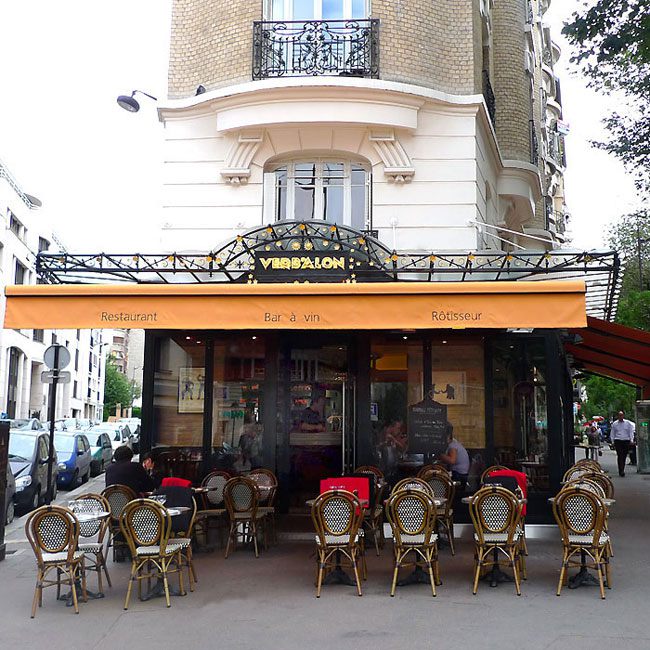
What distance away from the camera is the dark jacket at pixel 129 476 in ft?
33.7

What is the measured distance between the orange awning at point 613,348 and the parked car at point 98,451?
14.0 m

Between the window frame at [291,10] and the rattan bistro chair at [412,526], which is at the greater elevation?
the window frame at [291,10]

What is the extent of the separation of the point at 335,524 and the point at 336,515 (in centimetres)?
10

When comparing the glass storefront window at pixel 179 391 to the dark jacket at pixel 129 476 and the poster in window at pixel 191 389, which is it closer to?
the poster in window at pixel 191 389

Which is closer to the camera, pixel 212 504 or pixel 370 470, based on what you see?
pixel 370 470

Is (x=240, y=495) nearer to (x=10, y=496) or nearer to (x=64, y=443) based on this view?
(x=10, y=496)

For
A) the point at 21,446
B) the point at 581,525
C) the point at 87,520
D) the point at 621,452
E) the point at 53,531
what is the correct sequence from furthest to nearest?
the point at 621,452, the point at 21,446, the point at 581,525, the point at 87,520, the point at 53,531

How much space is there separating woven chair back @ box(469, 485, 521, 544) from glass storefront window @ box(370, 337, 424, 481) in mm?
4248

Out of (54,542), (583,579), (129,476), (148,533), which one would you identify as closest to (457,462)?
(583,579)

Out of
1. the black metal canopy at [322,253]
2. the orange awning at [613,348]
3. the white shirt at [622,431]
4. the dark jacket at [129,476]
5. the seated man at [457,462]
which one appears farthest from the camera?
the white shirt at [622,431]

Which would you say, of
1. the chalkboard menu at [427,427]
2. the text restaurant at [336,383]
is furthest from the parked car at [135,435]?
the chalkboard menu at [427,427]

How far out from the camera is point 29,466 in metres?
16.1

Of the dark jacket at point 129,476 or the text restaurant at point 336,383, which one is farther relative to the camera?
the text restaurant at point 336,383

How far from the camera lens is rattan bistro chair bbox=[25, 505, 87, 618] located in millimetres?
8086
